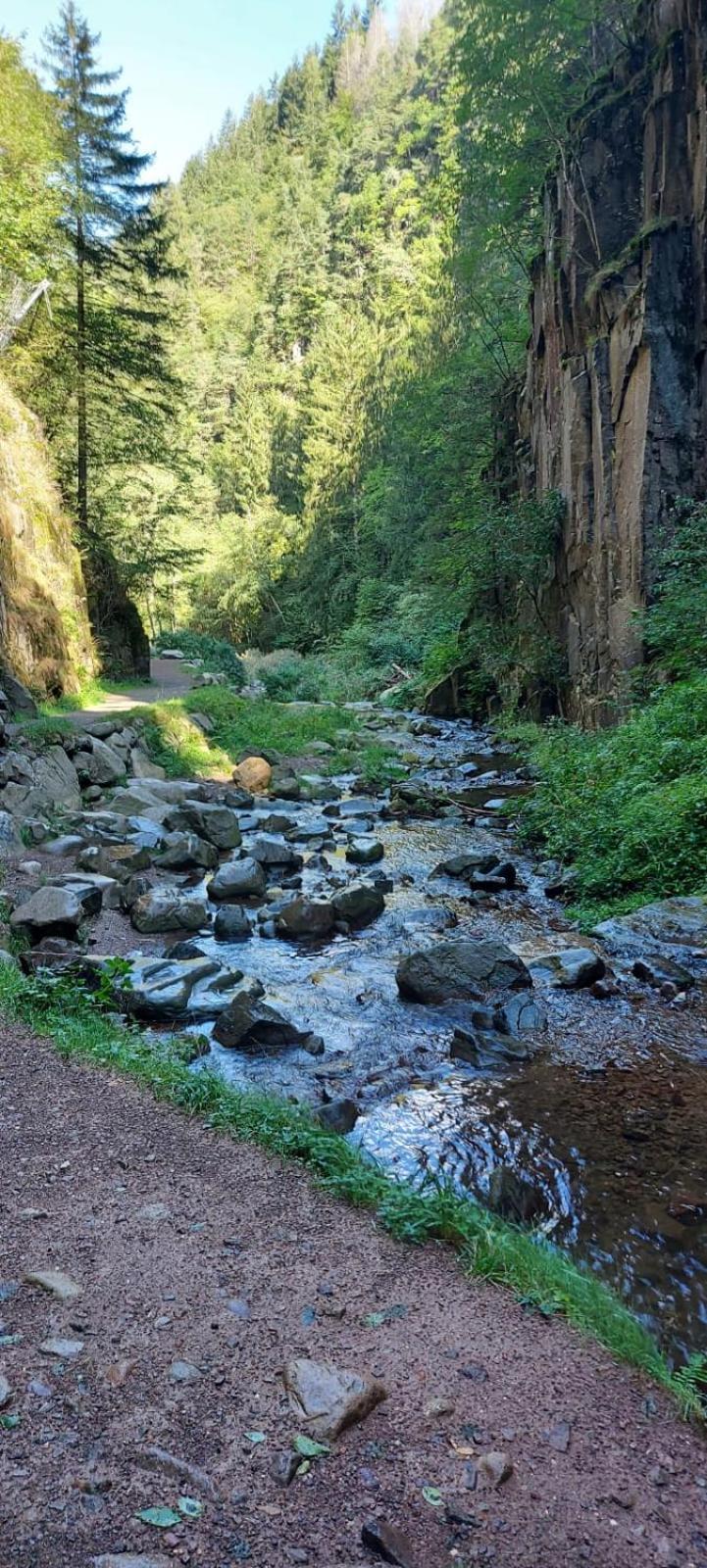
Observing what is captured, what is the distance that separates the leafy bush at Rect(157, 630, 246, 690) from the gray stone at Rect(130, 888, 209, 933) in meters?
20.9

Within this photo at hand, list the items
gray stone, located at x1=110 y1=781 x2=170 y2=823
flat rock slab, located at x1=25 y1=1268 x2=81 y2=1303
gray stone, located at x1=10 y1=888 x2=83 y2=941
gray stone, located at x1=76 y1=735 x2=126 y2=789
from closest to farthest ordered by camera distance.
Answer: flat rock slab, located at x1=25 y1=1268 x2=81 y2=1303
gray stone, located at x1=10 y1=888 x2=83 y2=941
gray stone, located at x1=110 y1=781 x2=170 y2=823
gray stone, located at x1=76 y1=735 x2=126 y2=789

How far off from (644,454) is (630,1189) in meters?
13.8

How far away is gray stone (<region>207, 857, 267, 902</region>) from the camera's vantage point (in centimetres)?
943

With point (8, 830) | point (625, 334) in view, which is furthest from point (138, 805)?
point (625, 334)

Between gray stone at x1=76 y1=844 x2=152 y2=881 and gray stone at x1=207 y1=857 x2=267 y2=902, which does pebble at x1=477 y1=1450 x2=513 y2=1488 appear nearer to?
gray stone at x1=207 y1=857 x2=267 y2=902

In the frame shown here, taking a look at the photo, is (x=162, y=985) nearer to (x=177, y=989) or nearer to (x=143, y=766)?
(x=177, y=989)

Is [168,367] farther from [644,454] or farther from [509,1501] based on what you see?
[509,1501]

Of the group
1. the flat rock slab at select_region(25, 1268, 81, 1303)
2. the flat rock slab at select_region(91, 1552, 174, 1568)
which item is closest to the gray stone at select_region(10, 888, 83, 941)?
the flat rock slab at select_region(25, 1268, 81, 1303)

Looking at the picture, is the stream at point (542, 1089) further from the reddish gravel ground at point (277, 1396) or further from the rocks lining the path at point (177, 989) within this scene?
the reddish gravel ground at point (277, 1396)

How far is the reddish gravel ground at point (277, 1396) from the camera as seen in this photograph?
202 centimetres

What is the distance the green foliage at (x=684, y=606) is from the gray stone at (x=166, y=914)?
837 cm

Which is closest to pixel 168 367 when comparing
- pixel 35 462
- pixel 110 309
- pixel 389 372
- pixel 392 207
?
pixel 110 309

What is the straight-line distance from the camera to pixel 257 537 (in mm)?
46656

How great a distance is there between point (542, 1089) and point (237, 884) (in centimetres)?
494
